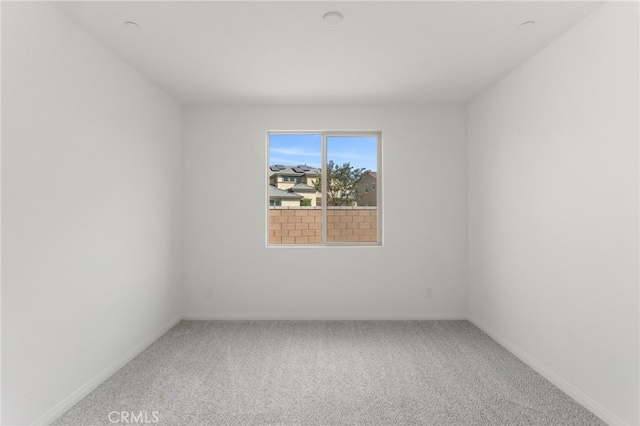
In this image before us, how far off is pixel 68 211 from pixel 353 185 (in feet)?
9.12

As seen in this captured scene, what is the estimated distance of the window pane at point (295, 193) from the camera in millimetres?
3947

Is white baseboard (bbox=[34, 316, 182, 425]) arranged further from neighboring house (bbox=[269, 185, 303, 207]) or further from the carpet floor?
neighboring house (bbox=[269, 185, 303, 207])

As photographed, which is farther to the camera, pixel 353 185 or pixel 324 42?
pixel 353 185

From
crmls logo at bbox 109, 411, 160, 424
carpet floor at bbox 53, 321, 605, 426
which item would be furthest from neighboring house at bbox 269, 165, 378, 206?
crmls logo at bbox 109, 411, 160, 424

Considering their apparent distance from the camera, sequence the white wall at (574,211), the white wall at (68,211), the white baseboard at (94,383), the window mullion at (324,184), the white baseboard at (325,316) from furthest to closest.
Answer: the window mullion at (324,184) → the white baseboard at (325,316) → the white baseboard at (94,383) → the white wall at (574,211) → the white wall at (68,211)

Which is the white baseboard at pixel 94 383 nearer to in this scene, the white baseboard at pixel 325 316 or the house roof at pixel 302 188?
the white baseboard at pixel 325 316

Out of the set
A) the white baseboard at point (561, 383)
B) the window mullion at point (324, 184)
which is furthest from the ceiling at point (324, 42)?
the white baseboard at point (561, 383)

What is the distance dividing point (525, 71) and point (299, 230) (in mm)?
2709

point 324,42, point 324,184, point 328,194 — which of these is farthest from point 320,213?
point 324,42

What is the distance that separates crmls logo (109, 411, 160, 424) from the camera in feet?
6.39

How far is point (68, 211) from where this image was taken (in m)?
2.08

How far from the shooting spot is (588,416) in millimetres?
1978

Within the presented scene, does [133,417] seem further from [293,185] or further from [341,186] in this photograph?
[341,186]

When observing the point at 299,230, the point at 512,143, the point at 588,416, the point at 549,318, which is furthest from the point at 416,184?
the point at 588,416
